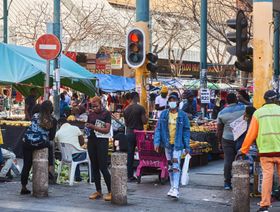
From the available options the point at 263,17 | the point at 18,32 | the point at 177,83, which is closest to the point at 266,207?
the point at 263,17

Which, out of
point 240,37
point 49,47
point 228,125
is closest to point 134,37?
point 49,47

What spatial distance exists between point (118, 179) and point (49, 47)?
3.94 metres

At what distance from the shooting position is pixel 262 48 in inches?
466

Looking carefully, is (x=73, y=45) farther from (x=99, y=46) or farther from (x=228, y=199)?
(x=228, y=199)

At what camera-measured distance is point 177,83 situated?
31.9 m

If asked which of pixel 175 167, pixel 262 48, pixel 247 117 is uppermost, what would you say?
pixel 262 48

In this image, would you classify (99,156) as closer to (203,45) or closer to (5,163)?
(5,163)

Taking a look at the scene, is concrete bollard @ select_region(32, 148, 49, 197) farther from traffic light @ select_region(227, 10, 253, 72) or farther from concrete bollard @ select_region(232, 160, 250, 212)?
traffic light @ select_region(227, 10, 253, 72)

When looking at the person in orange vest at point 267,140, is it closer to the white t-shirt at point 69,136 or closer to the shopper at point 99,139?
the shopper at point 99,139

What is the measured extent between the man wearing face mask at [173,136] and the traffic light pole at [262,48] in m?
1.54

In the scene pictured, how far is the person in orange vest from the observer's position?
9352 millimetres

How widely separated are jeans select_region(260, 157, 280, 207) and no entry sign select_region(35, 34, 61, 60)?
555cm

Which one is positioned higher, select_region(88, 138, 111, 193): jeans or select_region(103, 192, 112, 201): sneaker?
select_region(88, 138, 111, 193): jeans

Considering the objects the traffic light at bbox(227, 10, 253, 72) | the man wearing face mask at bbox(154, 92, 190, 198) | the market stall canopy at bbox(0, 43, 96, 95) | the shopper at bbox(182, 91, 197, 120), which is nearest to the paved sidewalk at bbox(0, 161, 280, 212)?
the man wearing face mask at bbox(154, 92, 190, 198)
